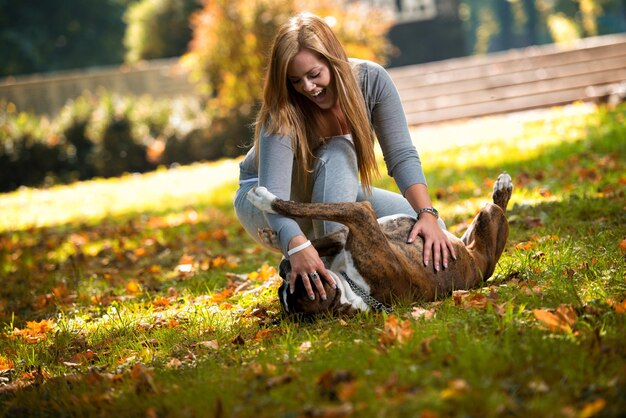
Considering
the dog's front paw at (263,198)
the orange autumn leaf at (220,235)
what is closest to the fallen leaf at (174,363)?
the dog's front paw at (263,198)

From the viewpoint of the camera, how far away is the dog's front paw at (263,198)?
3646mm

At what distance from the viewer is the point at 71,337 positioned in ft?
13.8

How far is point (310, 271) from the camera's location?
351 centimetres

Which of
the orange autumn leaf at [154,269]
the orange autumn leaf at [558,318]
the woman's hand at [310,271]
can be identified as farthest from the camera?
the orange autumn leaf at [154,269]

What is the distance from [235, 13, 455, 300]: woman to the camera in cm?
384

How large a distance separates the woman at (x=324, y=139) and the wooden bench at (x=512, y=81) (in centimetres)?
1234

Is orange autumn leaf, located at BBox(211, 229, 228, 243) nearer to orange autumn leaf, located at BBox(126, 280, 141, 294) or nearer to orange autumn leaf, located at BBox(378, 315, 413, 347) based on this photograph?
orange autumn leaf, located at BBox(126, 280, 141, 294)

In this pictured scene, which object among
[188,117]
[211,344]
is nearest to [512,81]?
[188,117]

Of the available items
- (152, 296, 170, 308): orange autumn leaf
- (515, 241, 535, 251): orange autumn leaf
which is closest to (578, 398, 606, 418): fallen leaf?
(515, 241, 535, 251): orange autumn leaf

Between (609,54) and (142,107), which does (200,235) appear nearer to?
(142,107)

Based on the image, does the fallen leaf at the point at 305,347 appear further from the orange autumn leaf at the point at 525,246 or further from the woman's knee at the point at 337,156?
the orange autumn leaf at the point at 525,246

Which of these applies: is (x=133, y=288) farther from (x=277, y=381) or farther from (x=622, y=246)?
(x=622, y=246)

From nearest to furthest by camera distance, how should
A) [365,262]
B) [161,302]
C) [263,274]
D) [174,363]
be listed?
[174,363]
[365,262]
[161,302]
[263,274]

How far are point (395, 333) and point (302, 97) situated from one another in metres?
1.52
